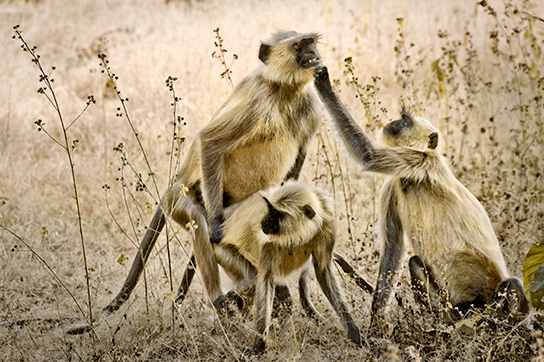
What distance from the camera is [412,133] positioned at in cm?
399

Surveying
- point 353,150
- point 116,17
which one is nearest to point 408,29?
point 116,17

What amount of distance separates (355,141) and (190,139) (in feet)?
12.5

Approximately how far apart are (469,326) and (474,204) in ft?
2.31

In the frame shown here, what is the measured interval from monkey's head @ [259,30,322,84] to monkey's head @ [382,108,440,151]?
1.85 feet

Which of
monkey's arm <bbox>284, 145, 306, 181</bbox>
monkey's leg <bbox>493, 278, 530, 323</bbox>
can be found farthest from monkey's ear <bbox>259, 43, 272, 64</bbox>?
monkey's leg <bbox>493, 278, 530, 323</bbox>

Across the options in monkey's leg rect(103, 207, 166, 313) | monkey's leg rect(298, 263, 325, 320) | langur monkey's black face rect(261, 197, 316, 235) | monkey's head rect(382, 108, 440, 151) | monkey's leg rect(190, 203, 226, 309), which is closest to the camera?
langur monkey's black face rect(261, 197, 316, 235)

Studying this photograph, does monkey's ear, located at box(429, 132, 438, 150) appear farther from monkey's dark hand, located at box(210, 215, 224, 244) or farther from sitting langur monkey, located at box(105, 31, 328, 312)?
monkey's dark hand, located at box(210, 215, 224, 244)

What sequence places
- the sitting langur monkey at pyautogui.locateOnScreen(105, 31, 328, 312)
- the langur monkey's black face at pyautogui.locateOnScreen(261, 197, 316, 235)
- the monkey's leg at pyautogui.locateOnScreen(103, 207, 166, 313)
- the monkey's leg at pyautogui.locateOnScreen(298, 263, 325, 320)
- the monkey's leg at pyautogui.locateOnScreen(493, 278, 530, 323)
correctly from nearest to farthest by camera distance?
the monkey's leg at pyautogui.locateOnScreen(493, 278, 530, 323)
the langur monkey's black face at pyautogui.locateOnScreen(261, 197, 316, 235)
the sitting langur monkey at pyautogui.locateOnScreen(105, 31, 328, 312)
the monkey's leg at pyautogui.locateOnScreen(298, 263, 325, 320)
the monkey's leg at pyautogui.locateOnScreen(103, 207, 166, 313)

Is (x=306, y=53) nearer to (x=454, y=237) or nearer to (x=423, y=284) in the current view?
(x=454, y=237)

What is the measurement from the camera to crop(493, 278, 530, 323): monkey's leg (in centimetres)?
349

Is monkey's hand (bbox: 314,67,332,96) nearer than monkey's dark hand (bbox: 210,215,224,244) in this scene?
Yes

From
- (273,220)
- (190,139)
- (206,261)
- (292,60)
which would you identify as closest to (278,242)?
(273,220)

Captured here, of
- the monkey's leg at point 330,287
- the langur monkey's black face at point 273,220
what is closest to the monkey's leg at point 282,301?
the monkey's leg at point 330,287

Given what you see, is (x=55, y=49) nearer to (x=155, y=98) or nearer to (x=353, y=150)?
(x=155, y=98)
